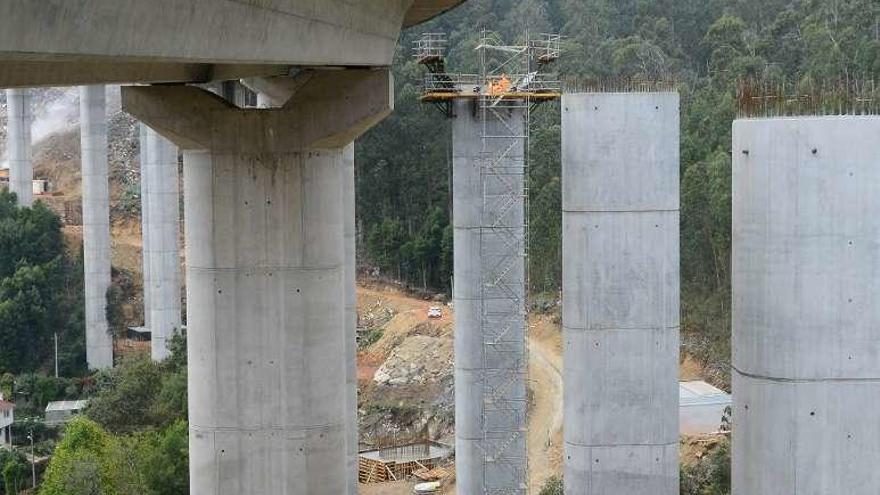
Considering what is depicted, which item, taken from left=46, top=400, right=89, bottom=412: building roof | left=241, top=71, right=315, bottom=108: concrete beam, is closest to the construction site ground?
left=46, top=400, right=89, bottom=412: building roof

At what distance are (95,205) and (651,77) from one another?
90.6ft

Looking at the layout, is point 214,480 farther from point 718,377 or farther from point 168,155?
point 168,155

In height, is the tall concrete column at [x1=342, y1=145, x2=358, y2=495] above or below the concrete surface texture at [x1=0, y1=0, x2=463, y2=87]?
below

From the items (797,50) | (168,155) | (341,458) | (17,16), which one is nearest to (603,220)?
(341,458)

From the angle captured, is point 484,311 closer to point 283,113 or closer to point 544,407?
point 283,113

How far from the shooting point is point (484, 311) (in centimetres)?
3133

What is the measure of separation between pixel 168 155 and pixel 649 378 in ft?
137

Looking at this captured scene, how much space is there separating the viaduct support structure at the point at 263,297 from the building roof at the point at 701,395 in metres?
24.9

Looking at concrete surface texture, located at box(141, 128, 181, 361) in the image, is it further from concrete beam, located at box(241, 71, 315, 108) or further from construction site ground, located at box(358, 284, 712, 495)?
concrete beam, located at box(241, 71, 315, 108)

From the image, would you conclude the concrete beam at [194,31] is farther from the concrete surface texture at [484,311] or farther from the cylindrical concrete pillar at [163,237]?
the cylindrical concrete pillar at [163,237]

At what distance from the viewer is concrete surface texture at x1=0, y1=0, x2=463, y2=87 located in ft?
25.8

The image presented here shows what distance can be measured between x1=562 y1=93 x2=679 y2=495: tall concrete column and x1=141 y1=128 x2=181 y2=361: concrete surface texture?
39.7m

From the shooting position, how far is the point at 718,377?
4850 centimetres

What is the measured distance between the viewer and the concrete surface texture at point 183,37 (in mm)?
7853
